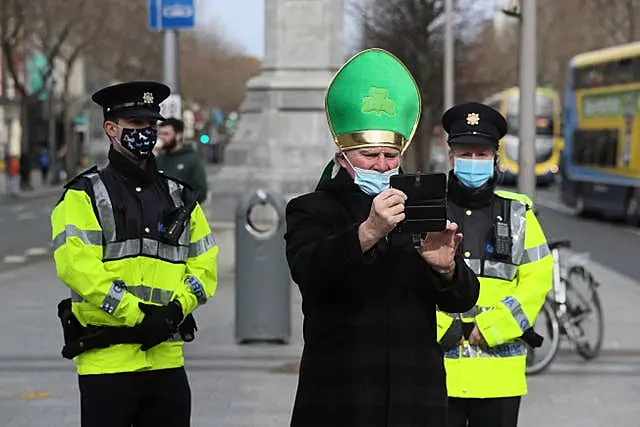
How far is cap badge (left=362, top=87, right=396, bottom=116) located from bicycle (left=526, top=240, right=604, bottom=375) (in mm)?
6468

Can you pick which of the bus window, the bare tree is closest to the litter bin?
the bus window

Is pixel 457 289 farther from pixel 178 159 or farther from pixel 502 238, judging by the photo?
pixel 178 159

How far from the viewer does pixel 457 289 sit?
3684 mm

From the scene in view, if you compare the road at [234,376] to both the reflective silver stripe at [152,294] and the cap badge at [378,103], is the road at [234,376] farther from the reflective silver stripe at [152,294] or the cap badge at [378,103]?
the cap badge at [378,103]

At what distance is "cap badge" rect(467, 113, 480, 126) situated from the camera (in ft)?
16.1

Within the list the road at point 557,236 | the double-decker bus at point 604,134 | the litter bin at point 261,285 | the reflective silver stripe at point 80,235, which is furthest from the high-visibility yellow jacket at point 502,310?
the double-decker bus at point 604,134

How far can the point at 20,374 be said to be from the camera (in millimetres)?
9727

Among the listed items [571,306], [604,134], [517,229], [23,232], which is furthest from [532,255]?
[604,134]

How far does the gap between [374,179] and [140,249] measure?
1.49 m

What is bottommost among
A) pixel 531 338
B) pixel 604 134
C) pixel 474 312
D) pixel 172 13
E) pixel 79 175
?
pixel 531 338

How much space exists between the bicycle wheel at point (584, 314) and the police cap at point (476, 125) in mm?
5548

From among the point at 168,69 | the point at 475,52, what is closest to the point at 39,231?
the point at 168,69

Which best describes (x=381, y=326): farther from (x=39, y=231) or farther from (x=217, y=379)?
(x=39, y=231)

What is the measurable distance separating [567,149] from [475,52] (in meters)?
27.4
